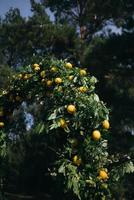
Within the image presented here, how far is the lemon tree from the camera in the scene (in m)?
6.74

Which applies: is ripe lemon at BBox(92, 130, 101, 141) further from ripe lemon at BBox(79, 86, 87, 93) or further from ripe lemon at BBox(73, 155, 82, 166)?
ripe lemon at BBox(79, 86, 87, 93)

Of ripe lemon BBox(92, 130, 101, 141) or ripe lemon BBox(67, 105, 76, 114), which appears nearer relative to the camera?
ripe lemon BBox(92, 130, 101, 141)

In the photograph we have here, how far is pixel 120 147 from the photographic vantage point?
22.5 meters

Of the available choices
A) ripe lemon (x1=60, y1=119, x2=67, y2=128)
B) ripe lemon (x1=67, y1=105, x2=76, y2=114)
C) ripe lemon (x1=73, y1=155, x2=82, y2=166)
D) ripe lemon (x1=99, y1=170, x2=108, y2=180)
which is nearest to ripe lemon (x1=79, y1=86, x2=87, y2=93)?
ripe lemon (x1=67, y1=105, x2=76, y2=114)

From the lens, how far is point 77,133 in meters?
7.04

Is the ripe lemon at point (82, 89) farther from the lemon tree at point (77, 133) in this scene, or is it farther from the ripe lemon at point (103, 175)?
the ripe lemon at point (103, 175)

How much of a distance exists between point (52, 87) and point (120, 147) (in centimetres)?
1538

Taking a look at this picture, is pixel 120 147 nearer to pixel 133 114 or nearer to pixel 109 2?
pixel 133 114

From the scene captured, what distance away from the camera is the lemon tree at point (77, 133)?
22.1 ft

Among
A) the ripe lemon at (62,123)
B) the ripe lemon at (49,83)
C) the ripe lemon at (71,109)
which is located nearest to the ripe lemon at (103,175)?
the ripe lemon at (62,123)

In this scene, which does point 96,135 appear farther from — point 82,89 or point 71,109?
point 82,89

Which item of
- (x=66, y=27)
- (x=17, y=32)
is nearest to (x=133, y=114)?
(x=66, y=27)

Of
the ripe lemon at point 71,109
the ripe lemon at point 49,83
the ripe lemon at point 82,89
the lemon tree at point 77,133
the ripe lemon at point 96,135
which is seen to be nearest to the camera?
the lemon tree at point 77,133

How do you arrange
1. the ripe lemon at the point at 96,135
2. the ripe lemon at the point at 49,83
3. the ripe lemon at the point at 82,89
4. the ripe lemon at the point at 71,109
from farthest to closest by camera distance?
the ripe lemon at the point at 49,83 → the ripe lemon at the point at 82,89 → the ripe lemon at the point at 71,109 → the ripe lemon at the point at 96,135
